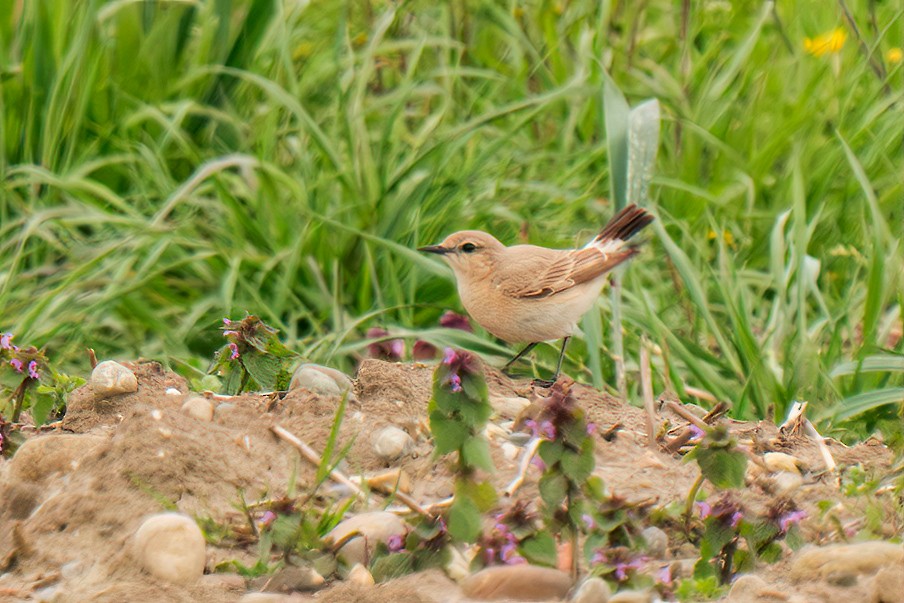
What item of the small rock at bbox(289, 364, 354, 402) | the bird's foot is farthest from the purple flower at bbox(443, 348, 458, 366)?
the bird's foot

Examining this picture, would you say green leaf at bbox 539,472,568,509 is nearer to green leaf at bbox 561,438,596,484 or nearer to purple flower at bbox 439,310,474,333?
green leaf at bbox 561,438,596,484

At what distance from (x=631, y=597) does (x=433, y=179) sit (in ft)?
9.58

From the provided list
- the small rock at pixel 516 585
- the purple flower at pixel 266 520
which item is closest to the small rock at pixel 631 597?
the small rock at pixel 516 585

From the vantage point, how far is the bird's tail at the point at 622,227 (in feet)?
15.8

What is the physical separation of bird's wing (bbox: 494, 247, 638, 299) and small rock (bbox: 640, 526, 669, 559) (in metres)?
1.67

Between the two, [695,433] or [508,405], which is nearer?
[695,433]

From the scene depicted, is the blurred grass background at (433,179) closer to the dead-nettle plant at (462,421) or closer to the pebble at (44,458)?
the pebble at (44,458)

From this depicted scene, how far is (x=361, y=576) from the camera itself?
2.93 metres

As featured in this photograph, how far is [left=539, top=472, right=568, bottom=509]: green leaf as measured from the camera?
280 cm

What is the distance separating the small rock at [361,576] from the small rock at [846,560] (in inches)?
35.4

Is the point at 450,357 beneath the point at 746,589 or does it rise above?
above

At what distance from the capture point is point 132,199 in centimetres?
595

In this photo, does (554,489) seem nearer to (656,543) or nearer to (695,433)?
(656,543)

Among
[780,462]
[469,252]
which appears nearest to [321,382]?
[469,252]
